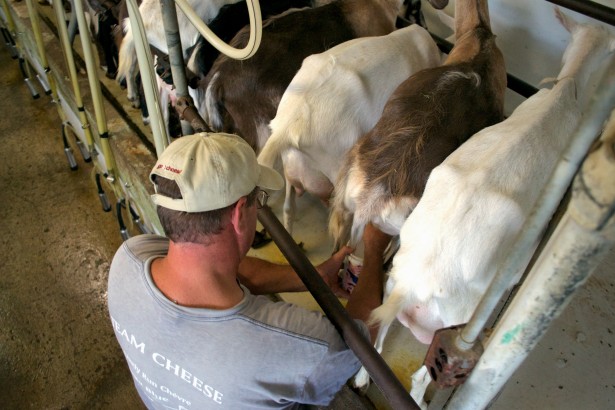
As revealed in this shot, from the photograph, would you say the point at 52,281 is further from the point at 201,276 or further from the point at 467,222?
the point at 467,222

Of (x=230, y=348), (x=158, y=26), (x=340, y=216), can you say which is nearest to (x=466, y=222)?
(x=340, y=216)

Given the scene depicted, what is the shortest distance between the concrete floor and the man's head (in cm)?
164

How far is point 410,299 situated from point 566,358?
123 cm

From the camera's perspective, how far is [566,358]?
215 centimetres

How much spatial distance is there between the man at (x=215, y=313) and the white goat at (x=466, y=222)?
240mm

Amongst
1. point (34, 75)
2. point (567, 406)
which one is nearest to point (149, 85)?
point (567, 406)

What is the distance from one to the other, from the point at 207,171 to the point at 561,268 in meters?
0.83

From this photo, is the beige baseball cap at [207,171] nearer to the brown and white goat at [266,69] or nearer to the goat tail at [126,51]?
the brown and white goat at [266,69]

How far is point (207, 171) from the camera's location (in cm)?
116

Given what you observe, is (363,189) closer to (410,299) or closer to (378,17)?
(410,299)

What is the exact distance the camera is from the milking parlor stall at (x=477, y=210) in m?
0.59

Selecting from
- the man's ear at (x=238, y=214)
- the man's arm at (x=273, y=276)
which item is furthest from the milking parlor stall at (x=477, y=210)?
the man's arm at (x=273, y=276)

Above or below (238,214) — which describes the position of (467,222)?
below

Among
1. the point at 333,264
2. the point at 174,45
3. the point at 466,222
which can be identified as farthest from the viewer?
the point at 333,264
